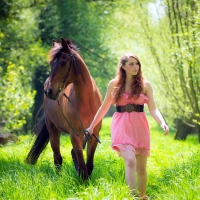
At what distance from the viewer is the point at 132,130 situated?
15.6 feet

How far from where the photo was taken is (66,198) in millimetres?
4426

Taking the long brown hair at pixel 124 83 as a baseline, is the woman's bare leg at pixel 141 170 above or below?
below

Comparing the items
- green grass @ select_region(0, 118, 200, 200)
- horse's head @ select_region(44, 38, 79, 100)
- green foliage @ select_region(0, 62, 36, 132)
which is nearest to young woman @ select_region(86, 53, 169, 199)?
green grass @ select_region(0, 118, 200, 200)

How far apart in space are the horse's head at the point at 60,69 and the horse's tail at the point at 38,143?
7.46ft

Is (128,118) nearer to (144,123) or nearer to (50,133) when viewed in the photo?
(144,123)

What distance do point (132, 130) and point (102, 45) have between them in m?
16.8

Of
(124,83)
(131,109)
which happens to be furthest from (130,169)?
(124,83)

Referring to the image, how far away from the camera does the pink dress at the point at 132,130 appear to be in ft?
15.5

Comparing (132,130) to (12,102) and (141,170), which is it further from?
(12,102)

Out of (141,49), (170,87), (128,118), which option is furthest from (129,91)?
(141,49)

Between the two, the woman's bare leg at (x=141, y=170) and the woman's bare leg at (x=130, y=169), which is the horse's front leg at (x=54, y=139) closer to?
the woman's bare leg at (x=141, y=170)

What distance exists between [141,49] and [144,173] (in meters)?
10.7

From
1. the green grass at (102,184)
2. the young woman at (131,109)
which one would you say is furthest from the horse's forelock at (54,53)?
the green grass at (102,184)

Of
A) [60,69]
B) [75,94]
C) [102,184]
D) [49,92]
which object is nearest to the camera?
[102,184]
